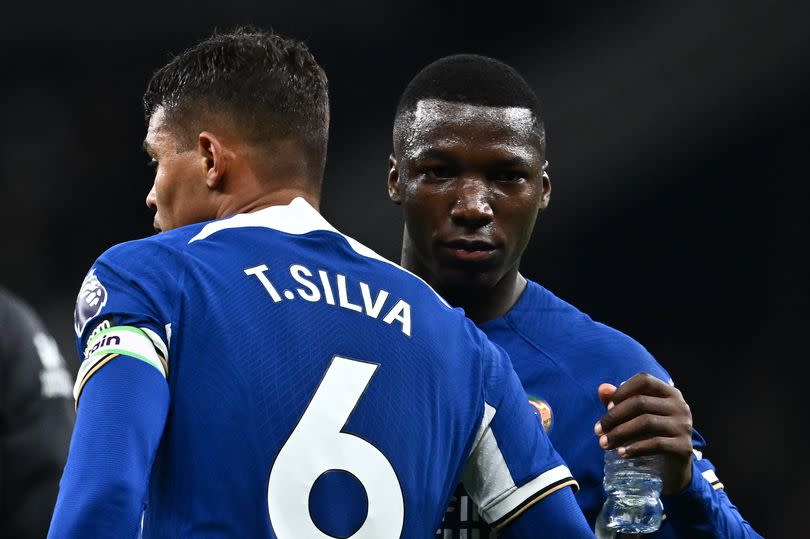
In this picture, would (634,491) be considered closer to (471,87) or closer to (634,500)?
(634,500)

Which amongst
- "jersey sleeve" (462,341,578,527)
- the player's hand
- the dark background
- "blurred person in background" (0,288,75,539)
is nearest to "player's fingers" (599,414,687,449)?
the player's hand

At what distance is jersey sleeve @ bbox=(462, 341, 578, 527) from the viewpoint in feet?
6.60

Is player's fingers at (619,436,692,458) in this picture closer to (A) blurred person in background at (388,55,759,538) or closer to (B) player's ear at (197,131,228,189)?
(A) blurred person in background at (388,55,759,538)

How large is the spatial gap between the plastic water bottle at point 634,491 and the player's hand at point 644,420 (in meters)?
0.07

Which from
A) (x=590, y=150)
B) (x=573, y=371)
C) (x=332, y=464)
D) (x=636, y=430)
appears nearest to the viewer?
(x=332, y=464)

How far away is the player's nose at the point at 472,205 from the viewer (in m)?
2.61

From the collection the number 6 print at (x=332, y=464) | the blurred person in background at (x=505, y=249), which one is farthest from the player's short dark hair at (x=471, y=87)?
the number 6 print at (x=332, y=464)

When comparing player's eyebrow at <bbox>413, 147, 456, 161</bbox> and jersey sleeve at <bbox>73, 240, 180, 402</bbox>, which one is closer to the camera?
jersey sleeve at <bbox>73, 240, 180, 402</bbox>

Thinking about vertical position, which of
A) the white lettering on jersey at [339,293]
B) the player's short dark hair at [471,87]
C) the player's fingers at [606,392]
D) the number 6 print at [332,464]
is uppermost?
the player's short dark hair at [471,87]

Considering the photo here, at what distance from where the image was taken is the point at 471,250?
8.66 feet

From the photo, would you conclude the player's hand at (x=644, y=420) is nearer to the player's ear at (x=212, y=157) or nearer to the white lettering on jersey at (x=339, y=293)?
the white lettering on jersey at (x=339, y=293)

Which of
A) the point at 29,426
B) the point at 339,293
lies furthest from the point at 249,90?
the point at 29,426

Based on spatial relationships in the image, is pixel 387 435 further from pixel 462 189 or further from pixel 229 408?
pixel 462 189

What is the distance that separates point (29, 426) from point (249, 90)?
2.17 metres
